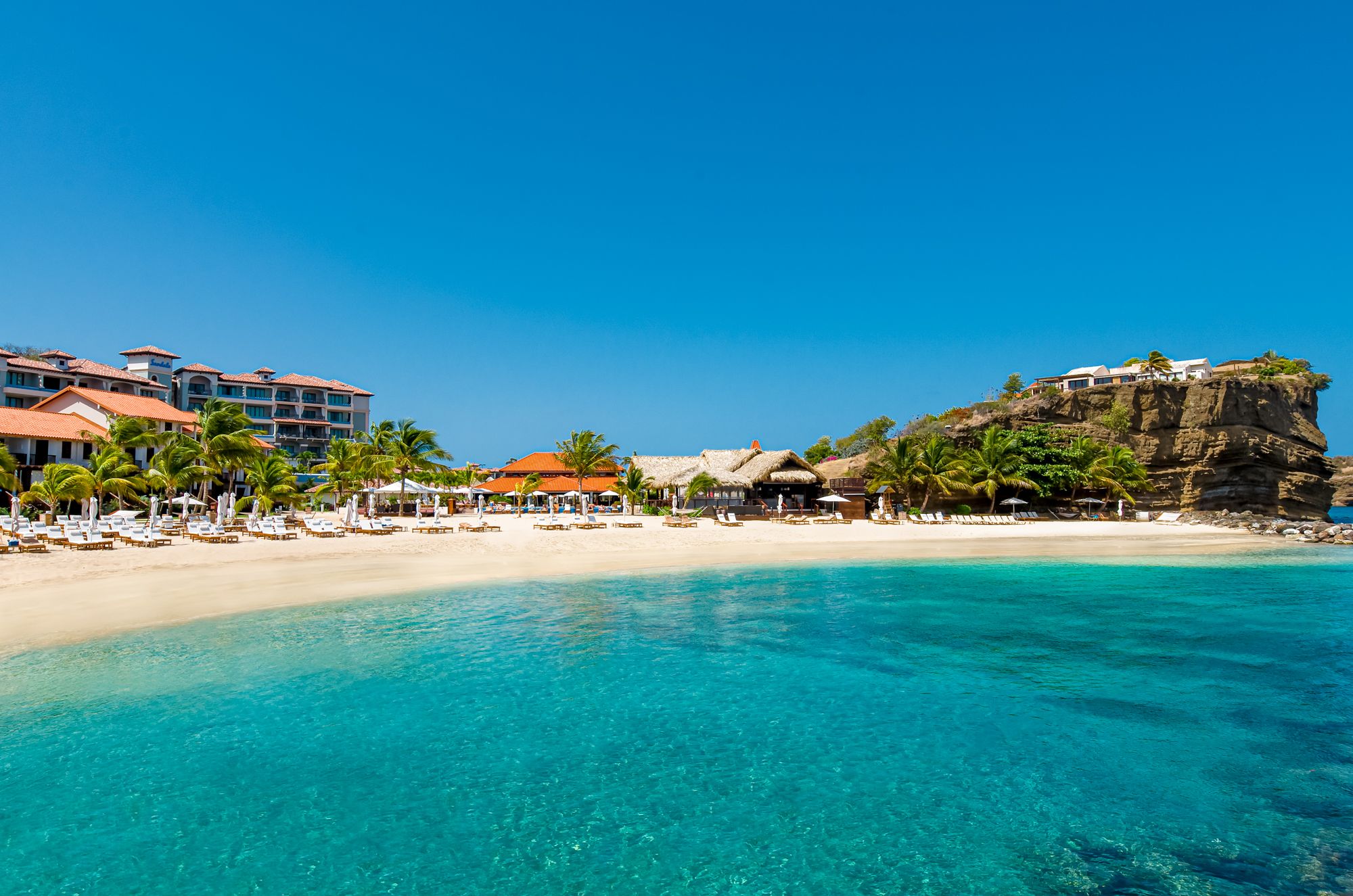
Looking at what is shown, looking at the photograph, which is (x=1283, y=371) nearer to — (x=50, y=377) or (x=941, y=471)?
(x=941, y=471)

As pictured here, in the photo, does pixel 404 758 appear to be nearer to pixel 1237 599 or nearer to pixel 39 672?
pixel 39 672

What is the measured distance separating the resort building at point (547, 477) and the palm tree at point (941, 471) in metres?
18.8

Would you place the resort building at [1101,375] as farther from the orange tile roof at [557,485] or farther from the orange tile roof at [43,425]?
the orange tile roof at [43,425]

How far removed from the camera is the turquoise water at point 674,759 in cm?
544

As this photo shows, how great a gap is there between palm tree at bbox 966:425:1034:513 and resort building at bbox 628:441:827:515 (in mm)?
8453

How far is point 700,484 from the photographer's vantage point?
38.1 m

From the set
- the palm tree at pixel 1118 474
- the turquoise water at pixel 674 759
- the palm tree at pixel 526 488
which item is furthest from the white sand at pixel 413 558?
the palm tree at pixel 526 488

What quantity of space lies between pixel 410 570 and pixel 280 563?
333 cm

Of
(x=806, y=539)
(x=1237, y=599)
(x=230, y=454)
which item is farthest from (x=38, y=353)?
(x=1237, y=599)

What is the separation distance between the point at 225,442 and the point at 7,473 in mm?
6777

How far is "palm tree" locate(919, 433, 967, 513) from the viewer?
131ft

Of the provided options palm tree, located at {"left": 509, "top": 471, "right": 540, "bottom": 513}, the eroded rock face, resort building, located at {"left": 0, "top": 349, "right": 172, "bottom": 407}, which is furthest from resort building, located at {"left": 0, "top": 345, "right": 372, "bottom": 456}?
the eroded rock face

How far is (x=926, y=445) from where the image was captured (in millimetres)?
42094

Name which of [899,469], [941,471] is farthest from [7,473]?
[941,471]
